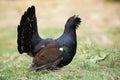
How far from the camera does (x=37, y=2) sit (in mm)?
23875

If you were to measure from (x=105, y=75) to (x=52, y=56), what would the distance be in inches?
41.9

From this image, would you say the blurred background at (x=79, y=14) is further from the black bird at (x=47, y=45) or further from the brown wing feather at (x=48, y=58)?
Answer: the brown wing feather at (x=48, y=58)

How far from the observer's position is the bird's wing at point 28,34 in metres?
9.53

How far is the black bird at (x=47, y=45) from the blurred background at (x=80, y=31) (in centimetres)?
27

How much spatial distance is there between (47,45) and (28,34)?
2.13 feet

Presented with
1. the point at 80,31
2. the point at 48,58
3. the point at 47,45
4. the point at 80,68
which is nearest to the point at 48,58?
the point at 48,58

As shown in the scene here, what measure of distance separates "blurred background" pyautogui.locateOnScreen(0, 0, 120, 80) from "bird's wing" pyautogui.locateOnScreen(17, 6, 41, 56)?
0.48m

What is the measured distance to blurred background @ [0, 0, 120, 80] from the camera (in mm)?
9727

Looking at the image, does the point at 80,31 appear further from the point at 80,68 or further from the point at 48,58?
the point at 48,58

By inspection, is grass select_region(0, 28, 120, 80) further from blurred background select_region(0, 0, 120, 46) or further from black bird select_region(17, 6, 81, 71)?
blurred background select_region(0, 0, 120, 46)

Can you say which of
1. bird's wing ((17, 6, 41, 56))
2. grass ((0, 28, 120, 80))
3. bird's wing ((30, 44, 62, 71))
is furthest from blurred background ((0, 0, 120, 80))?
bird's wing ((17, 6, 41, 56))

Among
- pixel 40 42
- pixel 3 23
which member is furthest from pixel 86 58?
pixel 3 23

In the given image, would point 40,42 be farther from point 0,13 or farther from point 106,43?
point 0,13

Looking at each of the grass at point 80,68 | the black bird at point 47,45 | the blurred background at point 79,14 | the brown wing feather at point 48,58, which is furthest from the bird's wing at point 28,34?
the blurred background at point 79,14
